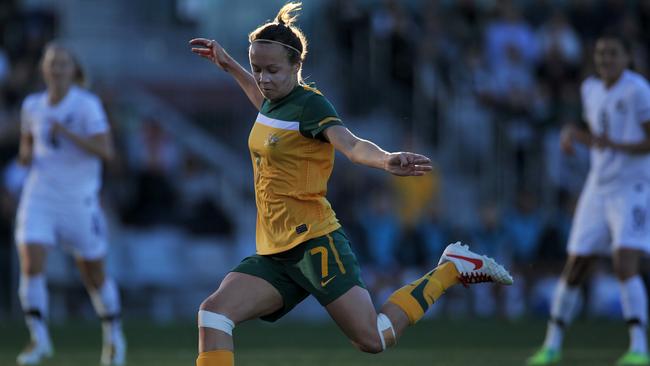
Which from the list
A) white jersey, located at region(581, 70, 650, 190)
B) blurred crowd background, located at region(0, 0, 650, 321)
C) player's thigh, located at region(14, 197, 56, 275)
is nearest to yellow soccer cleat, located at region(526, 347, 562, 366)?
white jersey, located at region(581, 70, 650, 190)

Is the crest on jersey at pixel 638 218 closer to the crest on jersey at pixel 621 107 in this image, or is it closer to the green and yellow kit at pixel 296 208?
the crest on jersey at pixel 621 107

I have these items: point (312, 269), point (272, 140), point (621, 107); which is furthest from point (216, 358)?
point (621, 107)

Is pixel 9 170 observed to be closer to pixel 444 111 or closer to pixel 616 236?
pixel 444 111

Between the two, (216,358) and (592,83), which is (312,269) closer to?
(216,358)

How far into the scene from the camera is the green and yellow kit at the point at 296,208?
7.62 m

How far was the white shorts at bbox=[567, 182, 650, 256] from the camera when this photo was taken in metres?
11.4

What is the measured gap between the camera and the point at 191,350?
41.5 feet

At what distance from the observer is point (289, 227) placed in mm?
7734

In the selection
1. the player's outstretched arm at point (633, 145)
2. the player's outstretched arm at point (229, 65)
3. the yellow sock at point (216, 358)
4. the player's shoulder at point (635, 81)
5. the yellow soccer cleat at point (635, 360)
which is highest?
the player's outstretched arm at point (229, 65)

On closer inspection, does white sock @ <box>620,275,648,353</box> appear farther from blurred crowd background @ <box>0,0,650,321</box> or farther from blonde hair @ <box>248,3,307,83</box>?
blurred crowd background @ <box>0,0,650,321</box>

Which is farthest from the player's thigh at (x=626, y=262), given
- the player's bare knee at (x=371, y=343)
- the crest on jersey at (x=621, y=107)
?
the player's bare knee at (x=371, y=343)

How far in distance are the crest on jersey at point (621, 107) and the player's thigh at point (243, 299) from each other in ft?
15.6

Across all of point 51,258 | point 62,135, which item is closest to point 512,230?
point 51,258

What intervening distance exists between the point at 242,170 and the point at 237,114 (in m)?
1.02
